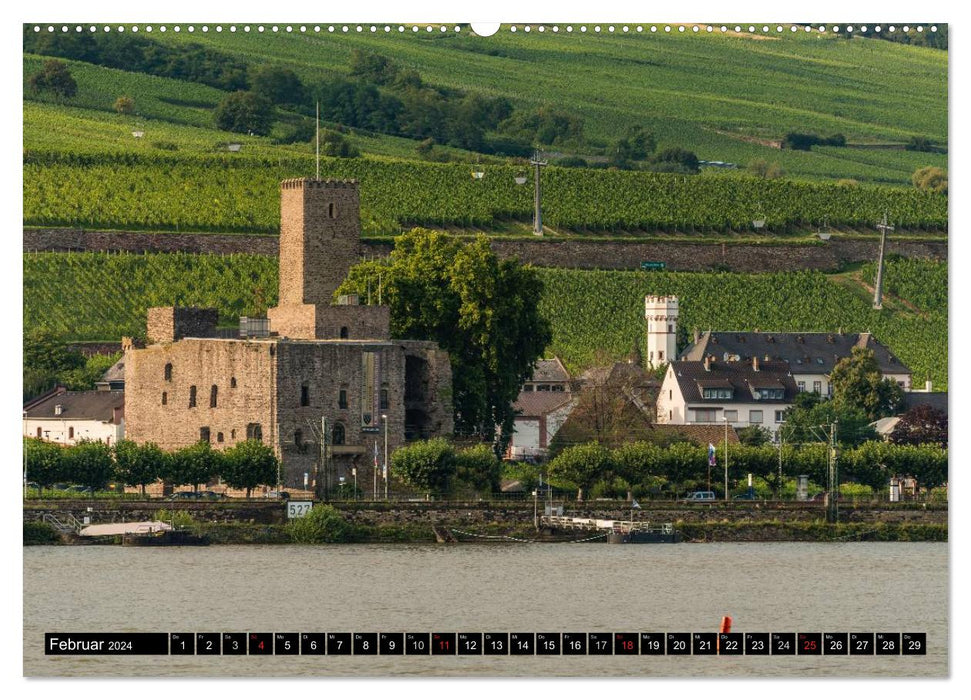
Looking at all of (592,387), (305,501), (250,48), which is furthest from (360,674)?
(250,48)

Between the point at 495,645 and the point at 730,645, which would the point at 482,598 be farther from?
the point at 495,645

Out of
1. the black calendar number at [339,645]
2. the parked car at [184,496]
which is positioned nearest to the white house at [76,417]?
the parked car at [184,496]

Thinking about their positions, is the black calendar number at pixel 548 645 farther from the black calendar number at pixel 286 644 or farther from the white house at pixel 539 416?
the white house at pixel 539 416

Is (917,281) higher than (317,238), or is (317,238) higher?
(317,238)

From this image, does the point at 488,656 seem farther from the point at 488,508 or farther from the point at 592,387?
the point at 592,387

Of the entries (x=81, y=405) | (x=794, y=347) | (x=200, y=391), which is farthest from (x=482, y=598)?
(x=794, y=347)

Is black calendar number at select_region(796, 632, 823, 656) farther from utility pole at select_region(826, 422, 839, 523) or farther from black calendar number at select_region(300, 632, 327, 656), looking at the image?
utility pole at select_region(826, 422, 839, 523)
